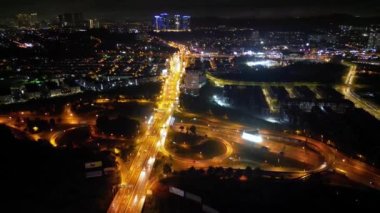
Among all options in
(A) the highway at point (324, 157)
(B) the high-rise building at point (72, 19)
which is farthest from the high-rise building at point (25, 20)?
(A) the highway at point (324, 157)

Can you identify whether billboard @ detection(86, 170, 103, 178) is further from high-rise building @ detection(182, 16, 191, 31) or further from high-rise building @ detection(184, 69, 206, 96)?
high-rise building @ detection(182, 16, 191, 31)

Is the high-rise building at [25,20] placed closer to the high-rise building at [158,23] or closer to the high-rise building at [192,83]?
the high-rise building at [158,23]

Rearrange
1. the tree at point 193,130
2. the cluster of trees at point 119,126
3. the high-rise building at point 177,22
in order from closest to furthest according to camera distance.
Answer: the cluster of trees at point 119,126
the tree at point 193,130
the high-rise building at point 177,22

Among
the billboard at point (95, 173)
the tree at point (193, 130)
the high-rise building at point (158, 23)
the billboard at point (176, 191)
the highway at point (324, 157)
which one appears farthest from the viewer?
the high-rise building at point (158, 23)

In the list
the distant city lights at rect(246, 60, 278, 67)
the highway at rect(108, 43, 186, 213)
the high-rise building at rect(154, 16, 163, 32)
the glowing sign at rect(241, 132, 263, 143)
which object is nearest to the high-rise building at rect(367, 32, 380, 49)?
the distant city lights at rect(246, 60, 278, 67)

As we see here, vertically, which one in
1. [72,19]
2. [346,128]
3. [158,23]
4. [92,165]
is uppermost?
[158,23]

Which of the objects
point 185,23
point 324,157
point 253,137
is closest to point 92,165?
point 253,137

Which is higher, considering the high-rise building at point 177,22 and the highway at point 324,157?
the high-rise building at point 177,22

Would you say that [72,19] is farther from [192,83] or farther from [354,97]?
[354,97]

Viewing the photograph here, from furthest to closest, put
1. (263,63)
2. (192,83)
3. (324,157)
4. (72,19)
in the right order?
(72,19) < (263,63) < (192,83) < (324,157)
